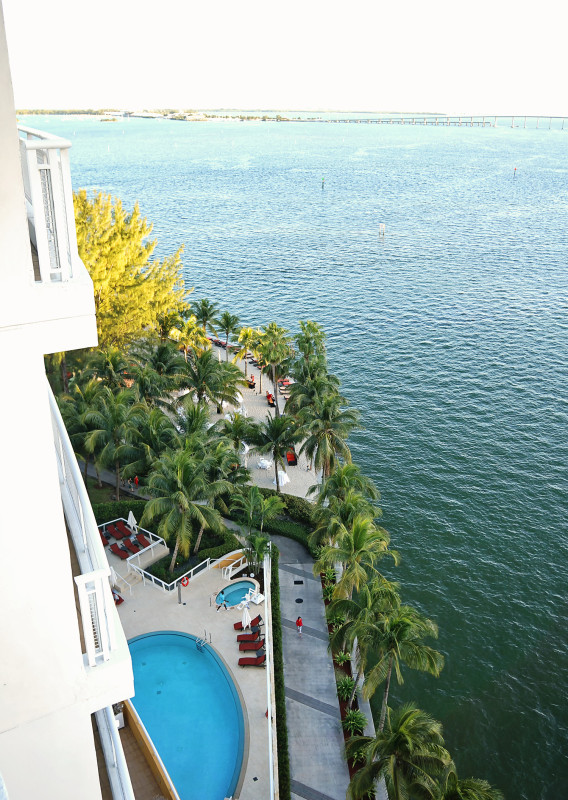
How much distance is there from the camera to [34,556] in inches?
218

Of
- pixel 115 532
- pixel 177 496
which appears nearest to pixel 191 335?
pixel 115 532

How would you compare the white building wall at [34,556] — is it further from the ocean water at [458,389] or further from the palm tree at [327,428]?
the palm tree at [327,428]

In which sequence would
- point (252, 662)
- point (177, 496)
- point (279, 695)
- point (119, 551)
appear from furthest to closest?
point (119, 551), point (177, 496), point (252, 662), point (279, 695)

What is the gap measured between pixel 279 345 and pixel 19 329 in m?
37.8

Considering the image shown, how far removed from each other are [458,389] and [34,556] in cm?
5114

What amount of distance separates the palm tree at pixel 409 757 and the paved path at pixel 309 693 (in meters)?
3.88

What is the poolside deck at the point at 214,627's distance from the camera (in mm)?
20859

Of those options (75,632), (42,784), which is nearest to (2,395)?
(75,632)

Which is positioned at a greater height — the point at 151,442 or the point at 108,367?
the point at 108,367

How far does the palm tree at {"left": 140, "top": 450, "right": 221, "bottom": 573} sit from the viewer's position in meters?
27.1

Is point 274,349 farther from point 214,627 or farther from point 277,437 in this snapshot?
point 214,627

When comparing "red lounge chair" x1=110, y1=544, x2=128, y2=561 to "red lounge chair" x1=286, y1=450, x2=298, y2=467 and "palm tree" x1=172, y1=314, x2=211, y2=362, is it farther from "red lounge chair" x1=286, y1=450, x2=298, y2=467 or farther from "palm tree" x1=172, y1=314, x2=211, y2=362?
"palm tree" x1=172, y1=314, x2=211, y2=362

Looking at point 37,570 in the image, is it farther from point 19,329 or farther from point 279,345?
point 279,345

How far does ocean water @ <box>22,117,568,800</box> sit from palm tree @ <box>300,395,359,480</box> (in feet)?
22.0
